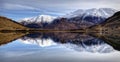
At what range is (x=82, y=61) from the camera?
33.0m

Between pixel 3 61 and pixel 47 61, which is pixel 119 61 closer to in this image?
pixel 47 61

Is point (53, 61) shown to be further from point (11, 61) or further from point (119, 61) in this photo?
point (119, 61)

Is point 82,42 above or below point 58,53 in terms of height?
below

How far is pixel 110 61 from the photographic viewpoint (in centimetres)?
3291

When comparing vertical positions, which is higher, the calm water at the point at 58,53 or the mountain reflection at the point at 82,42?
the calm water at the point at 58,53

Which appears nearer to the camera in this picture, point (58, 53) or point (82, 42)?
point (58, 53)

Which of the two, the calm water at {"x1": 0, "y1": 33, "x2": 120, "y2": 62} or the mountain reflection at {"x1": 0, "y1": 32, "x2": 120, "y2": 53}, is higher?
the calm water at {"x1": 0, "y1": 33, "x2": 120, "y2": 62}

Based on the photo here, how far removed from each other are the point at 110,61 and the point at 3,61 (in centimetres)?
1265

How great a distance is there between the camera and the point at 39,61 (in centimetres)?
3247

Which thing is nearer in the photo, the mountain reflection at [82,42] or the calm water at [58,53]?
the calm water at [58,53]

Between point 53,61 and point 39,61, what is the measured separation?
1708 millimetres

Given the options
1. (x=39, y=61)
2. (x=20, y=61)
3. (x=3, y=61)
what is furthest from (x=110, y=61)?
(x=3, y=61)

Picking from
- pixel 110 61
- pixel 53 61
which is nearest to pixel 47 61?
pixel 53 61

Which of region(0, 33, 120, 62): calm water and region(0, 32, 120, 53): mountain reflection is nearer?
region(0, 33, 120, 62): calm water
